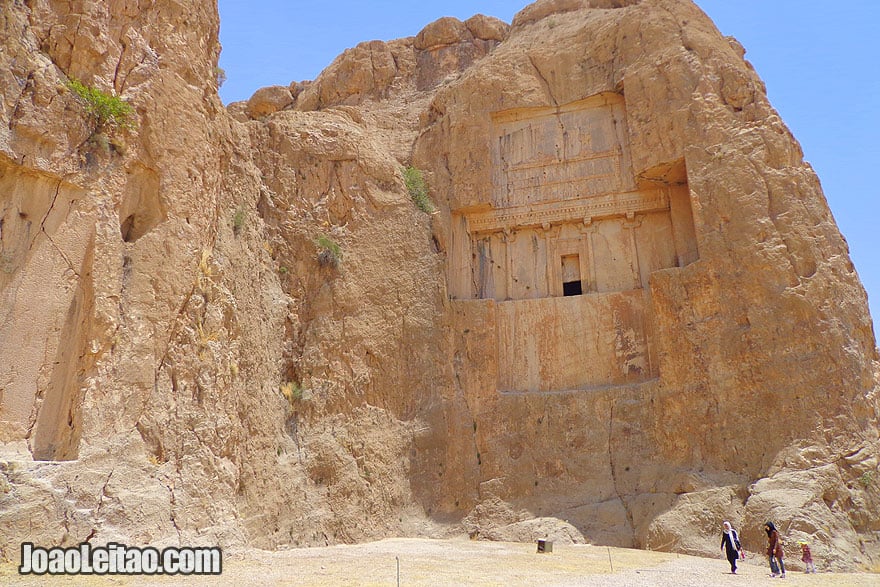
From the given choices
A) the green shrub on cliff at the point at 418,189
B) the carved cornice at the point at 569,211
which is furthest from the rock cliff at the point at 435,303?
the green shrub on cliff at the point at 418,189

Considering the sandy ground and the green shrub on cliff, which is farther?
the green shrub on cliff

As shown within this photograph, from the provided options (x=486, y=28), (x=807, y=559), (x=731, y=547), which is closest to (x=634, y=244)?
(x=807, y=559)

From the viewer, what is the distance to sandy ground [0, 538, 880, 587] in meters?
10.3

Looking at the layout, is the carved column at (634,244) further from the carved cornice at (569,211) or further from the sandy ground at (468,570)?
the sandy ground at (468,570)

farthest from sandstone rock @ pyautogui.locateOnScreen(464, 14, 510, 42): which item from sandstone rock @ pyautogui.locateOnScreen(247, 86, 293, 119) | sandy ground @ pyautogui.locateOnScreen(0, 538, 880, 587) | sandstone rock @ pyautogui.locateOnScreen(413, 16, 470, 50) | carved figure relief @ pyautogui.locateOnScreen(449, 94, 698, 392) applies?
sandy ground @ pyautogui.locateOnScreen(0, 538, 880, 587)

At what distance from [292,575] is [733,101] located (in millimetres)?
18036

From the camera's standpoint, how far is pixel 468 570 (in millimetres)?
12430

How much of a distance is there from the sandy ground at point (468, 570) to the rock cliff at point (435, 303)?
1268mm

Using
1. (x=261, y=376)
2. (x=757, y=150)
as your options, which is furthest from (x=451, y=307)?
(x=757, y=150)

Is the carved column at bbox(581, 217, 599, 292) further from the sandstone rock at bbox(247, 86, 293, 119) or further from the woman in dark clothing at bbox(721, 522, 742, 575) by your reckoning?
the sandstone rock at bbox(247, 86, 293, 119)

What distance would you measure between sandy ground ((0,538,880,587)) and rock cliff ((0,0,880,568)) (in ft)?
4.16

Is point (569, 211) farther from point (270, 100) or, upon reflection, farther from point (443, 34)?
point (270, 100)

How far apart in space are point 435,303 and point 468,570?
33.4ft

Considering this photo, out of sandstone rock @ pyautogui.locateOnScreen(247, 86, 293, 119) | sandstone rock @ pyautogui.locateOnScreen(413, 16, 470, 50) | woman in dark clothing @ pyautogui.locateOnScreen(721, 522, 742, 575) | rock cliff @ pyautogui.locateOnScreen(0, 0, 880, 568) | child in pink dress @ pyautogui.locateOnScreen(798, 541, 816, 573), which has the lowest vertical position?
child in pink dress @ pyautogui.locateOnScreen(798, 541, 816, 573)
